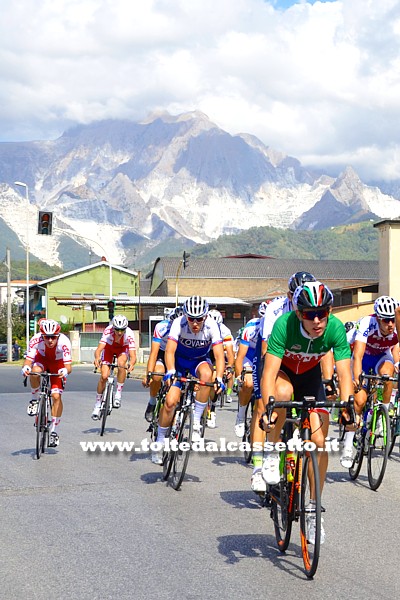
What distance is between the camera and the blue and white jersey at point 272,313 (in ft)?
27.6

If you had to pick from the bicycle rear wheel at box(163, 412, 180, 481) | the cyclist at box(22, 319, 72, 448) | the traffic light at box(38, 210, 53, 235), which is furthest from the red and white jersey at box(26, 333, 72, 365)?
the traffic light at box(38, 210, 53, 235)

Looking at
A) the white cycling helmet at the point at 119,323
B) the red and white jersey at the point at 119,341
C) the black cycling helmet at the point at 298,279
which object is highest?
the black cycling helmet at the point at 298,279

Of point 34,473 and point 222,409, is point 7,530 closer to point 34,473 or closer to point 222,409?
point 34,473

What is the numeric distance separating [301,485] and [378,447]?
11.3ft

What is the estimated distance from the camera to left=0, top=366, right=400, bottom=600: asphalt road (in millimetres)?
5555

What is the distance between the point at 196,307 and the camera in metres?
9.79

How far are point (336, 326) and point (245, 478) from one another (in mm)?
3845

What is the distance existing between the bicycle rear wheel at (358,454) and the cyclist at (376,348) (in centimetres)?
7

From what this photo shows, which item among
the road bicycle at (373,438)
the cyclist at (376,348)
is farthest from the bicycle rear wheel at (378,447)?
the cyclist at (376,348)

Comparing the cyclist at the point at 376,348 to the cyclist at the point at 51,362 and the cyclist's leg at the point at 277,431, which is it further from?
the cyclist at the point at 51,362

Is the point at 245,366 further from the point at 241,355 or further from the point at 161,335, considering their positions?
the point at 161,335

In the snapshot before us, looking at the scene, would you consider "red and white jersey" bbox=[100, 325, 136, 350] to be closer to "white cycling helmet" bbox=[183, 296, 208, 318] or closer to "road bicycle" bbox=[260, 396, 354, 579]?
"white cycling helmet" bbox=[183, 296, 208, 318]

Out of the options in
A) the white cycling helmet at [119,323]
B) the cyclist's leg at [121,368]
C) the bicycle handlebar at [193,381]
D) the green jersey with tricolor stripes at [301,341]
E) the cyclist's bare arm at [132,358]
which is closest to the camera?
the green jersey with tricolor stripes at [301,341]

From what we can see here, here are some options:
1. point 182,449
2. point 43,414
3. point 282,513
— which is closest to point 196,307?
point 182,449
